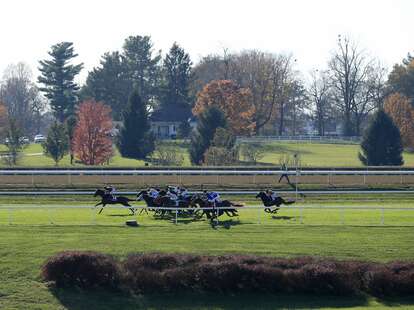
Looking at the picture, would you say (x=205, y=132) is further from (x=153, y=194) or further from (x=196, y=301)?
(x=196, y=301)

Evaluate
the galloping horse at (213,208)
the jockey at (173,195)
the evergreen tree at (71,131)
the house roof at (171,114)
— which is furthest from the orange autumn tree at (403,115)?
the galloping horse at (213,208)

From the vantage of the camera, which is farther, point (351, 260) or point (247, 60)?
point (247, 60)

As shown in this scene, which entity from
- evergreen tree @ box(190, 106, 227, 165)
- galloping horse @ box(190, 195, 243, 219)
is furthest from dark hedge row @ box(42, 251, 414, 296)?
evergreen tree @ box(190, 106, 227, 165)

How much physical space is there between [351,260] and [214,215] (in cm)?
706

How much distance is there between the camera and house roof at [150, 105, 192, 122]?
89938mm

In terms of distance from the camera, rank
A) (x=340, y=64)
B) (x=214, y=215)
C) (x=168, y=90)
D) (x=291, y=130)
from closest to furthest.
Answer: (x=214, y=215)
(x=340, y=64)
(x=168, y=90)
(x=291, y=130)

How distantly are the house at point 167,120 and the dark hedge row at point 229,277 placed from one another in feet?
228

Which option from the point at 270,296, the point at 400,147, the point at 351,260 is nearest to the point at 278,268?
the point at 270,296

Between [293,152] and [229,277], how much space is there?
55.0 metres

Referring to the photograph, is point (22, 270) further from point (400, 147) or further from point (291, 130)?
point (291, 130)

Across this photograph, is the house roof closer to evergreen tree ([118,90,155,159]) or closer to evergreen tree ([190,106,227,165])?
evergreen tree ([118,90,155,159])

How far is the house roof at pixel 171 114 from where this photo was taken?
8994cm

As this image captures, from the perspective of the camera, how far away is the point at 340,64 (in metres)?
86.9

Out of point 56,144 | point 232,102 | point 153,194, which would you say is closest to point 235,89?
point 232,102
